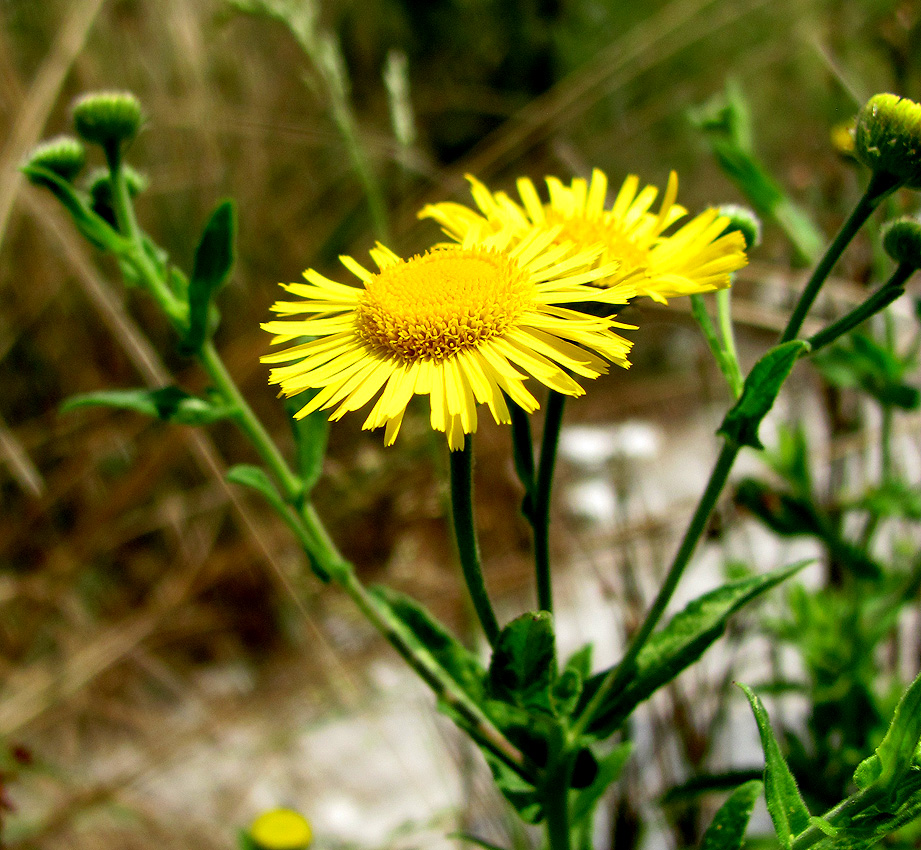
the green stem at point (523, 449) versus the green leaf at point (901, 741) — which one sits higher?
the green stem at point (523, 449)

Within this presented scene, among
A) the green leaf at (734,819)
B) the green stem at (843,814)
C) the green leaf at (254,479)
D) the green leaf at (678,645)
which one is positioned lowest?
the green leaf at (734,819)

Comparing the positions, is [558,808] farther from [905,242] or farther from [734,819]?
[905,242]

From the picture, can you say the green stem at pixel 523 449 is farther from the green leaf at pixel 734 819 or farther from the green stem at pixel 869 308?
the green leaf at pixel 734 819

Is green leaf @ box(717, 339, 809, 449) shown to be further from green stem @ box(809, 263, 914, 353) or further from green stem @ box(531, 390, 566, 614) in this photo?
green stem @ box(531, 390, 566, 614)

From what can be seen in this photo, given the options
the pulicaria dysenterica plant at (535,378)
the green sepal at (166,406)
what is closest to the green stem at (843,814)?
the pulicaria dysenterica plant at (535,378)

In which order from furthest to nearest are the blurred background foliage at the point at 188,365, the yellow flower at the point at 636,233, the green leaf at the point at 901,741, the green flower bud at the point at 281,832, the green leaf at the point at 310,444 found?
the blurred background foliage at the point at 188,365 → the green flower bud at the point at 281,832 → the green leaf at the point at 310,444 → the yellow flower at the point at 636,233 → the green leaf at the point at 901,741

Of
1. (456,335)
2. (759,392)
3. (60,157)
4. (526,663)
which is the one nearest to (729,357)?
(759,392)

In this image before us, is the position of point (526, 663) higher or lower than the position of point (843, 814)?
higher
